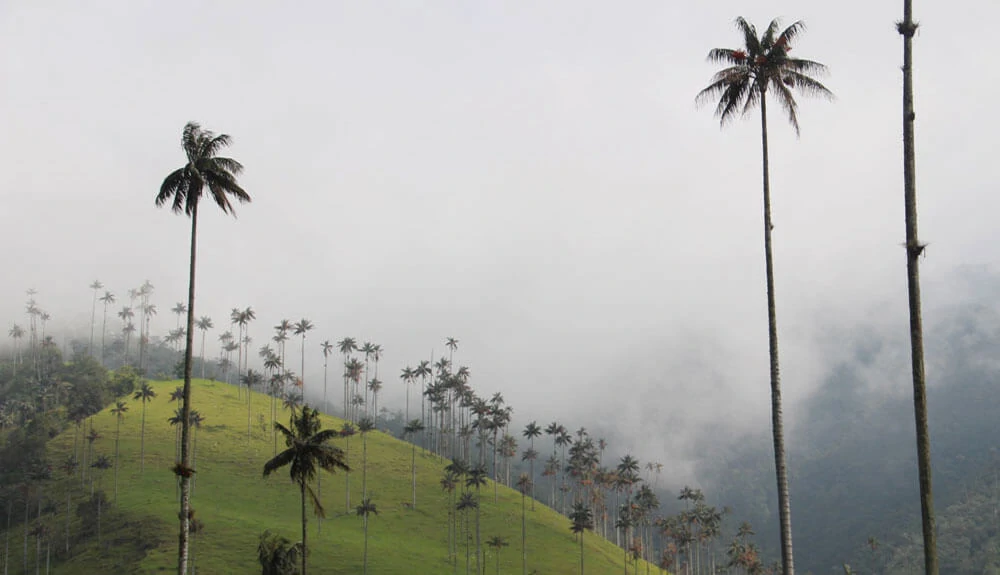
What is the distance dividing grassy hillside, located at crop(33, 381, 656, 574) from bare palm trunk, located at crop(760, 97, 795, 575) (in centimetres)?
10229

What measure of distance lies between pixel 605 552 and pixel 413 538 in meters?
50.6

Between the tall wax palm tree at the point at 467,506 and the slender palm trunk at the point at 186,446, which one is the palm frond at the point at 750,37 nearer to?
the slender palm trunk at the point at 186,446

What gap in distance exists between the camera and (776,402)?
1283 inches

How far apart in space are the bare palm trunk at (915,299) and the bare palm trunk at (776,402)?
8.36m

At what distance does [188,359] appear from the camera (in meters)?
39.9

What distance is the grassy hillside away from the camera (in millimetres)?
124375

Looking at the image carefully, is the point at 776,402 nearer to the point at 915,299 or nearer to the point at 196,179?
the point at 915,299

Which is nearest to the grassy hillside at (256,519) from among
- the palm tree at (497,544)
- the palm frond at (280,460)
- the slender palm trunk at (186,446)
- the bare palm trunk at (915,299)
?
the palm tree at (497,544)

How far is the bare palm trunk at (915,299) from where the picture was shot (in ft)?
68.5

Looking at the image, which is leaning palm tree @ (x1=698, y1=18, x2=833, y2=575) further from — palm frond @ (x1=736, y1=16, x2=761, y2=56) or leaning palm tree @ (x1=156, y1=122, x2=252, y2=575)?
leaning palm tree @ (x1=156, y1=122, x2=252, y2=575)

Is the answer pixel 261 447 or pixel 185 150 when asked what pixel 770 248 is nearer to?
pixel 185 150

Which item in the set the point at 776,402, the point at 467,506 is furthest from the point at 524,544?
the point at 776,402

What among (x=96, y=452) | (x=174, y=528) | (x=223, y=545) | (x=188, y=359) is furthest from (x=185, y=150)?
(x=96, y=452)

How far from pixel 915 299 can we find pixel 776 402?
471 inches
